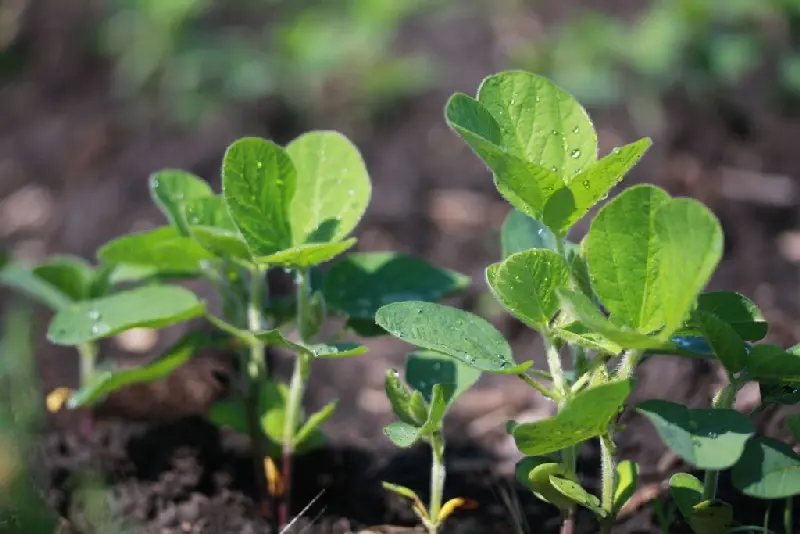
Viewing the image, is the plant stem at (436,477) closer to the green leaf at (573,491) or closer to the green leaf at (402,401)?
the green leaf at (402,401)

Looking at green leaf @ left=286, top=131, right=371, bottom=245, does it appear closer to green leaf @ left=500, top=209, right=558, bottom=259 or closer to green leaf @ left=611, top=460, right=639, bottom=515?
green leaf @ left=500, top=209, right=558, bottom=259

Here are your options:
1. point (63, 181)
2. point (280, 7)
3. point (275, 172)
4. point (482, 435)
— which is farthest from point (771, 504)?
point (280, 7)

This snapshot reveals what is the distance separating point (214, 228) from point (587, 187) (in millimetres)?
495

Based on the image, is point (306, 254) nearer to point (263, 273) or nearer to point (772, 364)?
point (263, 273)

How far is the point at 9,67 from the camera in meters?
4.11

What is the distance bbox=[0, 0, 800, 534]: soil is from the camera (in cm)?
155

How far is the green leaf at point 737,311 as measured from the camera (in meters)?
1.12

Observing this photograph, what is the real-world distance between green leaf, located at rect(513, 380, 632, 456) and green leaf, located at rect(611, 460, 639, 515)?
0.12m

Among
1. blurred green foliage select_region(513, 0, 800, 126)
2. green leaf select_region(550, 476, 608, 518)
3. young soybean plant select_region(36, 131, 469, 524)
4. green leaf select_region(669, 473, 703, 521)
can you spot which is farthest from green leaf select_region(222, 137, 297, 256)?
blurred green foliage select_region(513, 0, 800, 126)

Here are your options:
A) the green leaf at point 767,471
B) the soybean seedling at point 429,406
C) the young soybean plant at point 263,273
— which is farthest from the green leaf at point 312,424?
the green leaf at point 767,471

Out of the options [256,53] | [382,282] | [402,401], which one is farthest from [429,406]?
[256,53]

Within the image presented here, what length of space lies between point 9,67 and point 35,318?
204cm

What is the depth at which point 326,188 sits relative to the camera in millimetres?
1335

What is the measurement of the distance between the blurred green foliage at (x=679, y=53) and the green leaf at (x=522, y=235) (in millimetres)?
1883
